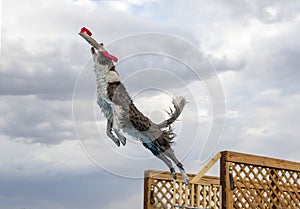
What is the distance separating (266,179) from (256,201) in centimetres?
36

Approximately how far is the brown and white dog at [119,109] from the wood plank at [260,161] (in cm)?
156

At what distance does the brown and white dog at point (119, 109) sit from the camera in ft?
17.6

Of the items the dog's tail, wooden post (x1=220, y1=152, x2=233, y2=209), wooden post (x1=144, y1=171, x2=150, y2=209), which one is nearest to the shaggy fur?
the dog's tail

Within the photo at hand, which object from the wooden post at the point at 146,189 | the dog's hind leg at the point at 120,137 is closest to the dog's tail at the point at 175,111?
the dog's hind leg at the point at 120,137

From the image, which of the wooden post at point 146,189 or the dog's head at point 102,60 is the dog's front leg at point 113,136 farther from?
the wooden post at point 146,189

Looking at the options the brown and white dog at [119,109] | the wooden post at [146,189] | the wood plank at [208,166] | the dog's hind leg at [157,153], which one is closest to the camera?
the brown and white dog at [119,109]

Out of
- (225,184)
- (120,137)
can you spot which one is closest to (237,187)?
(225,184)

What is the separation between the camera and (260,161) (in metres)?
7.36

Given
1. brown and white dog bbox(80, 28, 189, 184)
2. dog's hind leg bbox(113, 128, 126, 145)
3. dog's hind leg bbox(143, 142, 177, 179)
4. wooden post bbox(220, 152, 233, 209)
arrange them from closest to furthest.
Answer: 1. brown and white dog bbox(80, 28, 189, 184)
2. dog's hind leg bbox(113, 128, 126, 145)
3. dog's hind leg bbox(143, 142, 177, 179)
4. wooden post bbox(220, 152, 233, 209)

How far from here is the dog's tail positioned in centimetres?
559

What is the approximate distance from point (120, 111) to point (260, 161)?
111 inches

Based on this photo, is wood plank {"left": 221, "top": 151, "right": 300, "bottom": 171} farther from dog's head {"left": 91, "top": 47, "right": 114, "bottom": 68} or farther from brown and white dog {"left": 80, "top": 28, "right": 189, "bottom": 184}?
dog's head {"left": 91, "top": 47, "right": 114, "bottom": 68}

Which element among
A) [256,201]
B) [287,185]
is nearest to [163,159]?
[256,201]

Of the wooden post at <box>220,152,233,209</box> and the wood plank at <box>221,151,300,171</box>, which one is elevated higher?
the wood plank at <box>221,151,300,171</box>
